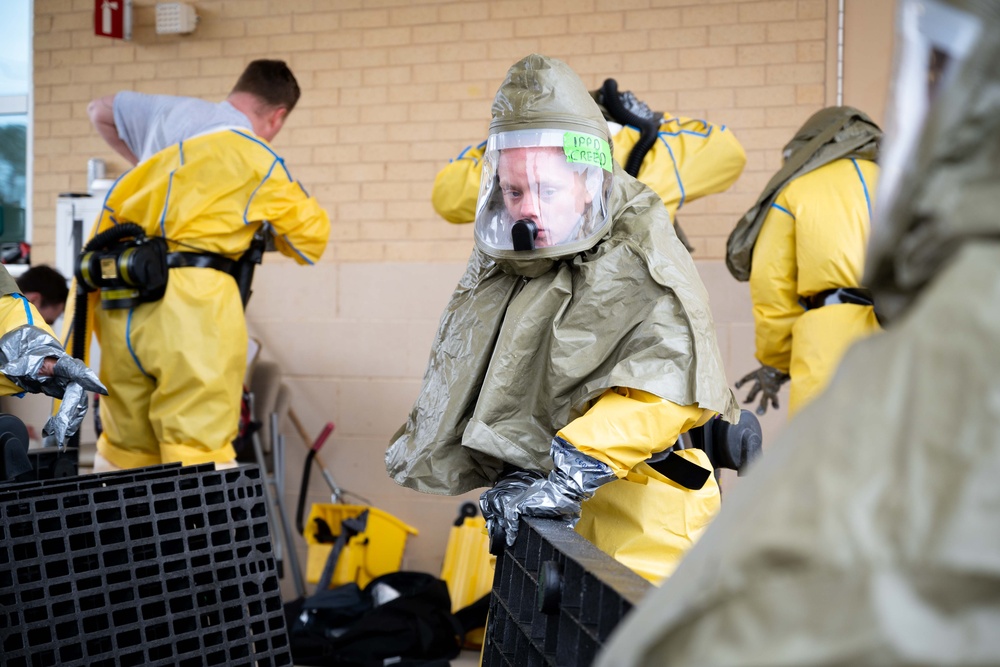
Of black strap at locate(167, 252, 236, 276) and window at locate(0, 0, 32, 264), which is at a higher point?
window at locate(0, 0, 32, 264)

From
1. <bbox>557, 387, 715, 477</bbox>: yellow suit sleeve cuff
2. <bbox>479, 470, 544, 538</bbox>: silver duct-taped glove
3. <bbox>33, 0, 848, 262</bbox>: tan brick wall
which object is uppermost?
<bbox>33, 0, 848, 262</bbox>: tan brick wall

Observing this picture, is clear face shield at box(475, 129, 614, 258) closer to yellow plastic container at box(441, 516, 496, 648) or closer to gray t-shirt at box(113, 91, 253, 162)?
gray t-shirt at box(113, 91, 253, 162)

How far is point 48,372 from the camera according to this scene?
2.29m

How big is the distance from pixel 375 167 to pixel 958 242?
4371mm

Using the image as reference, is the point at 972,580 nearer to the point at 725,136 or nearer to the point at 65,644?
the point at 65,644

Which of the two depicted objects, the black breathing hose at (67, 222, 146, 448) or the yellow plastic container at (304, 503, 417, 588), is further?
the yellow plastic container at (304, 503, 417, 588)

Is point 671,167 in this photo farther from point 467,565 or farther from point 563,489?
point 563,489

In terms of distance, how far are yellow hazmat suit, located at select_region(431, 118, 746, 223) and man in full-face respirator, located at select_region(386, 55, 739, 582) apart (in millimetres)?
1533

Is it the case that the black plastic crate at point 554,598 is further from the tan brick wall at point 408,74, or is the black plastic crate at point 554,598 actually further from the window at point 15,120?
the window at point 15,120

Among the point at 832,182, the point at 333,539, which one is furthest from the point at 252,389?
the point at 832,182

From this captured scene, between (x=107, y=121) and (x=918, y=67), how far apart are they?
3728 millimetres

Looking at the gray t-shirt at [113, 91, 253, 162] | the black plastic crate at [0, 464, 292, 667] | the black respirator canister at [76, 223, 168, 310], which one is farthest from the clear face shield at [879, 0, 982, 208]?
the gray t-shirt at [113, 91, 253, 162]

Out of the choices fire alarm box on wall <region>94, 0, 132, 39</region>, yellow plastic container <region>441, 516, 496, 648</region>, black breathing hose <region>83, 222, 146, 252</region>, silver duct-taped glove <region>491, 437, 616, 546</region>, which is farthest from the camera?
fire alarm box on wall <region>94, 0, 132, 39</region>

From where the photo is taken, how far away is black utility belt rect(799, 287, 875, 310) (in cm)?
320
